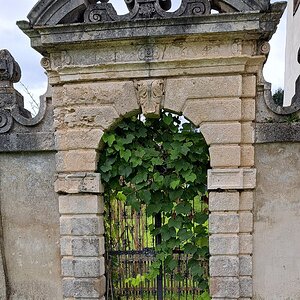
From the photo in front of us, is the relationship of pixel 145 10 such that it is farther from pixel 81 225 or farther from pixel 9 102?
pixel 81 225

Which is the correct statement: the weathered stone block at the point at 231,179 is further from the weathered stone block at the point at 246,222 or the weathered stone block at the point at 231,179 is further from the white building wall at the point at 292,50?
the white building wall at the point at 292,50

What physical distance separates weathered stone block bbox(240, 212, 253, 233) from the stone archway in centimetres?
1

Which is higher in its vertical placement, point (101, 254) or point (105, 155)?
point (105, 155)

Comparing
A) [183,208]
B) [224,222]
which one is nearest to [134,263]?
[183,208]

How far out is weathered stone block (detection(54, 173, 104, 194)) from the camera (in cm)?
427

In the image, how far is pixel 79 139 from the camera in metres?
4.26

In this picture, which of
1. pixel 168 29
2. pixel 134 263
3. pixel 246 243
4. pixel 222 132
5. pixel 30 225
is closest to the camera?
pixel 168 29

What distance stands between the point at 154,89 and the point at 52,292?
269 centimetres

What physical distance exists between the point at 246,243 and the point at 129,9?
111 inches

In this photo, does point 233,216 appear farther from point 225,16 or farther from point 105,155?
point 225,16

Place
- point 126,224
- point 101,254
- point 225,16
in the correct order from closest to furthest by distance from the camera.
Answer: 1. point 225,16
2. point 101,254
3. point 126,224

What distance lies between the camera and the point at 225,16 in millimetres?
3805

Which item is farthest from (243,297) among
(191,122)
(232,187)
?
(191,122)

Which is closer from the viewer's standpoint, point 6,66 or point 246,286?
point 246,286
